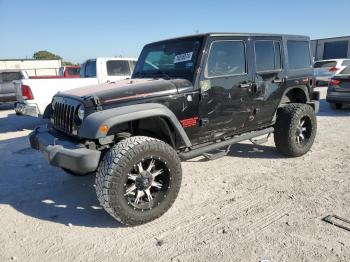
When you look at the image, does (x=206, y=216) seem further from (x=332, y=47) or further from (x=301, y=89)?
(x=332, y=47)

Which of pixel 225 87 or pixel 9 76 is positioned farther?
pixel 9 76

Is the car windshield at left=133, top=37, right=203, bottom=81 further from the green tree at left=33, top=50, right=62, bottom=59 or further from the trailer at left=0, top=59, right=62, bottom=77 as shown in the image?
the green tree at left=33, top=50, right=62, bottom=59

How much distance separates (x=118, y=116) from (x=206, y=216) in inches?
56.5

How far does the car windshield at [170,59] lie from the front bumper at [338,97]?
6.83m

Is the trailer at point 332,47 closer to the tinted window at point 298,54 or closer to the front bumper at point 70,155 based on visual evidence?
the tinted window at point 298,54

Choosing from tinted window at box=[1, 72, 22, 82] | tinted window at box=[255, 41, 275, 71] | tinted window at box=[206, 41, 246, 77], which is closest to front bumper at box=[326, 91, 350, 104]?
tinted window at box=[255, 41, 275, 71]

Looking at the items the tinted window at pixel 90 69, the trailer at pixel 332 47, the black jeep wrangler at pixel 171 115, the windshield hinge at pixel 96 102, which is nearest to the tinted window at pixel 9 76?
the tinted window at pixel 90 69

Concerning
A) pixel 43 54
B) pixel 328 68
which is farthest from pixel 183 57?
pixel 43 54

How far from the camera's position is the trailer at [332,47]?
27.8m

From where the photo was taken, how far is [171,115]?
3557mm

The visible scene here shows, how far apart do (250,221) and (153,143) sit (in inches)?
51.0

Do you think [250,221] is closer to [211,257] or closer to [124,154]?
[211,257]

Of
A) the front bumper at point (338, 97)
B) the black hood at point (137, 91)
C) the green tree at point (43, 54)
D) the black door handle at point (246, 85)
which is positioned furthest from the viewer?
Result: the green tree at point (43, 54)

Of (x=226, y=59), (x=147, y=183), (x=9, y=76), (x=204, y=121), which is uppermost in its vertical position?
(x=226, y=59)
